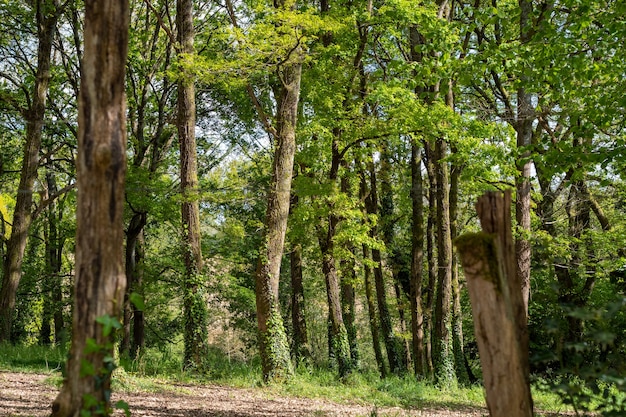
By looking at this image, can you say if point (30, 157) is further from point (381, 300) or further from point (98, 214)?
point (98, 214)

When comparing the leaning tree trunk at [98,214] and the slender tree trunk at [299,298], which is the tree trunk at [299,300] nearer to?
the slender tree trunk at [299,298]

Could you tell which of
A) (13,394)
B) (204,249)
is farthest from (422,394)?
(204,249)

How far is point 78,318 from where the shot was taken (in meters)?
3.78

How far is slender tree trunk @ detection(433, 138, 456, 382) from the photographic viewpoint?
1717 centimetres

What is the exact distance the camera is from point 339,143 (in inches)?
714

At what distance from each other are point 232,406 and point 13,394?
3207 millimetres

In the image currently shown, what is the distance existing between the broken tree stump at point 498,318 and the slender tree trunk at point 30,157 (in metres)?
15.5

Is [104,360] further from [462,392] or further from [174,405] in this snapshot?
[462,392]

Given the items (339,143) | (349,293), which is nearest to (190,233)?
(339,143)

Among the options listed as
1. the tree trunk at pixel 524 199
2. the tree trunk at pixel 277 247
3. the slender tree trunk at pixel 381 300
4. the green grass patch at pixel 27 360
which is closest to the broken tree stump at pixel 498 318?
the tree trunk at pixel 524 199

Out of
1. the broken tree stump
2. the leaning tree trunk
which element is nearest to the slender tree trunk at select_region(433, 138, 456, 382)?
the broken tree stump

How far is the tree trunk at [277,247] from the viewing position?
47.2 feet

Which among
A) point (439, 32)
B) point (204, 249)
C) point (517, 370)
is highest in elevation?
point (439, 32)

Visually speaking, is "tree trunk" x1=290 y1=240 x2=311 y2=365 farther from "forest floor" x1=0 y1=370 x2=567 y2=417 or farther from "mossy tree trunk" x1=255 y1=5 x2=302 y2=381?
"forest floor" x1=0 y1=370 x2=567 y2=417
